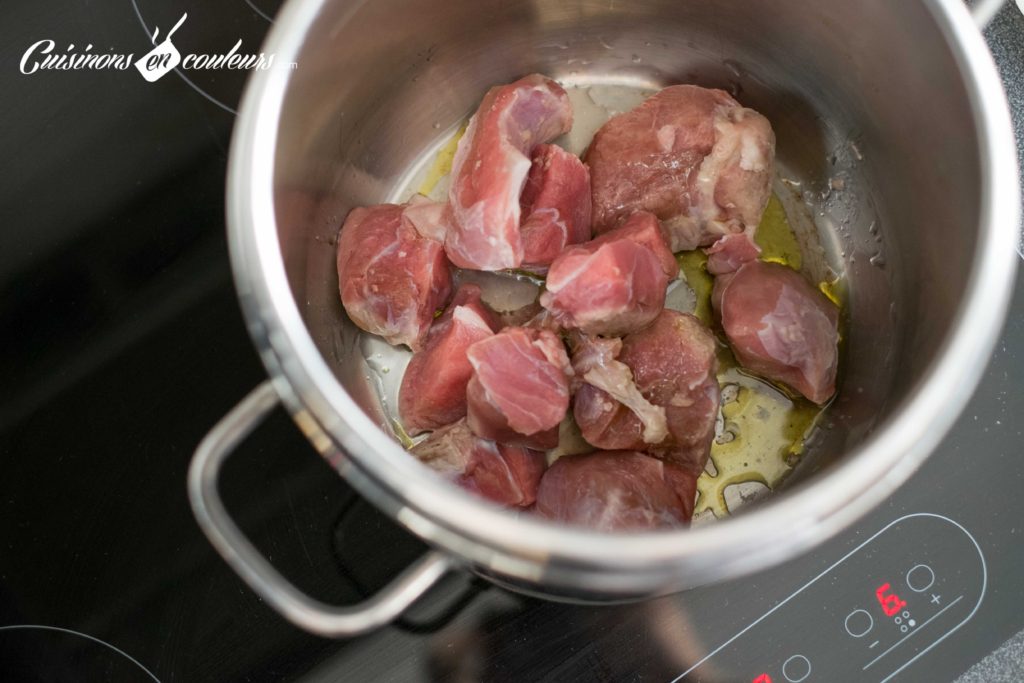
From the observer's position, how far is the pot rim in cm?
97

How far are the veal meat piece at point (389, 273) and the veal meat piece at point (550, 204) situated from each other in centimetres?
19

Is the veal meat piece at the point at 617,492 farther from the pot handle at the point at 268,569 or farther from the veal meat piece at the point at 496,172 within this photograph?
the veal meat piece at the point at 496,172

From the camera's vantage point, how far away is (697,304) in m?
1.66

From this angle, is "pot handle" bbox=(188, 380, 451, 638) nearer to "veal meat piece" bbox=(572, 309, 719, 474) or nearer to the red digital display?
"veal meat piece" bbox=(572, 309, 719, 474)

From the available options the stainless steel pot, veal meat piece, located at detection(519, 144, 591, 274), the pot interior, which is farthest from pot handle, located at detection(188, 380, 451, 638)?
veal meat piece, located at detection(519, 144, 591, 274)

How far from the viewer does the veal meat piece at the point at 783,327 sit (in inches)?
57.5

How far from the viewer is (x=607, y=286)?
4.63 ft

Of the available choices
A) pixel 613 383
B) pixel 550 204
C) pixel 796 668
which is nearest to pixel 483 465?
pixel 613 383

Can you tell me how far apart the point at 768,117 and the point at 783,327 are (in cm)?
53

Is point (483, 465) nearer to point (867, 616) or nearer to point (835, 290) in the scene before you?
point (867, 616)

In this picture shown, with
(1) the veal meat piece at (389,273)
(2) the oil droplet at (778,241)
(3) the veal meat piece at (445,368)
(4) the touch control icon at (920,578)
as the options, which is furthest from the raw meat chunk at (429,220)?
(4) the touch control icon at (920,578)

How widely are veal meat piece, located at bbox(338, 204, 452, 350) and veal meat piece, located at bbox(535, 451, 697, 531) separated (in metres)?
0.40

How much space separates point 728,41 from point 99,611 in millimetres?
1635

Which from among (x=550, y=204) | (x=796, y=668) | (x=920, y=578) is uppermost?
(x=550, y=204)
